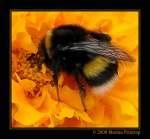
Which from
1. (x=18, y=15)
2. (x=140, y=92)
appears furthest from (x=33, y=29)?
(x=140, y=92)

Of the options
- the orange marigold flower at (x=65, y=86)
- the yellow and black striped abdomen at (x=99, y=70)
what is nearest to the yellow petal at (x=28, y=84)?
the orange marigold flower at (x=65, y=86)

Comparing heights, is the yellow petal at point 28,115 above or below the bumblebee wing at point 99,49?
below

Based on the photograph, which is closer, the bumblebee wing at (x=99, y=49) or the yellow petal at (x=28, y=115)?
the bumblebee wing at (x=99, y=49)

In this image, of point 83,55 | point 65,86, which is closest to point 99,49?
point 83,55

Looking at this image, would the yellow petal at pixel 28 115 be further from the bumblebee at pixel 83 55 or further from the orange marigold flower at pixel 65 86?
the bumblebee at pixel 83 55

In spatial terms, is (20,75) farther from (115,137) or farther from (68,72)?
(115,137)

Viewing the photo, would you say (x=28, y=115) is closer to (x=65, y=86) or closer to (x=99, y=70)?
(x=65, y=86)

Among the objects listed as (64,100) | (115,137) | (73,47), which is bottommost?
(115,137)
